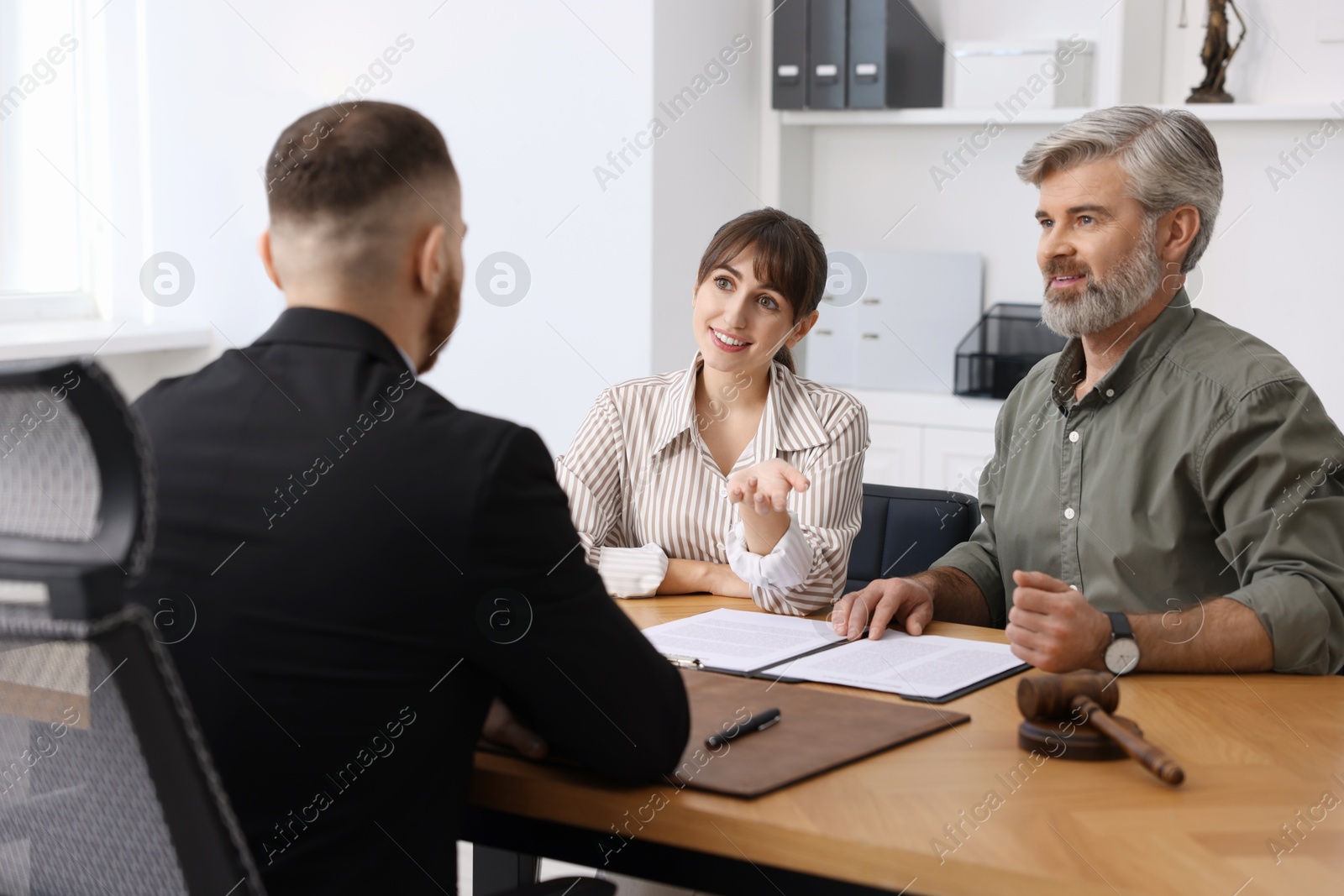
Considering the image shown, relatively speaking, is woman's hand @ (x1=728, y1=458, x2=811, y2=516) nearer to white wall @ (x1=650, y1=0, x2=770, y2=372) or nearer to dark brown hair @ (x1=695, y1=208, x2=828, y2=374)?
dark brown hair @ (x1=695, y1=208, x2=828, y2=374)

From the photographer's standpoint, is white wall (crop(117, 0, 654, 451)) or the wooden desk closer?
the wooden desk

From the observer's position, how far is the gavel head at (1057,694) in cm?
124

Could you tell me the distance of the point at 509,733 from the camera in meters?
1.21

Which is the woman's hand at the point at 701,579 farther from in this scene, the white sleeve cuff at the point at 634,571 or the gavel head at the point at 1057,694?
the gavel head at the point at 1057,694

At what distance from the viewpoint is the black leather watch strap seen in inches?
56.8

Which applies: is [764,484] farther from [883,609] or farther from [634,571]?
[634,571]

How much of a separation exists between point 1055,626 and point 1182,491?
455 millimetres

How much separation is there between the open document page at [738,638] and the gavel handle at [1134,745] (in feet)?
1.27

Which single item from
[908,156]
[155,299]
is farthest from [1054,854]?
[155,299]

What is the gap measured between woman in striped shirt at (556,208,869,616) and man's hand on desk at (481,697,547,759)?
71 centimetres

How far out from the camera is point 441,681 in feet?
3.57

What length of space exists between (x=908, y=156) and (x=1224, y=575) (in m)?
2.49

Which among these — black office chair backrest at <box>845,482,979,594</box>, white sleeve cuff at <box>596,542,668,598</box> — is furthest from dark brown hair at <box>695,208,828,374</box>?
white sleeve cuff at <box>596,542,668,598</box>

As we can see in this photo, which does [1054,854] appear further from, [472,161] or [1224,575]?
[472,161]
